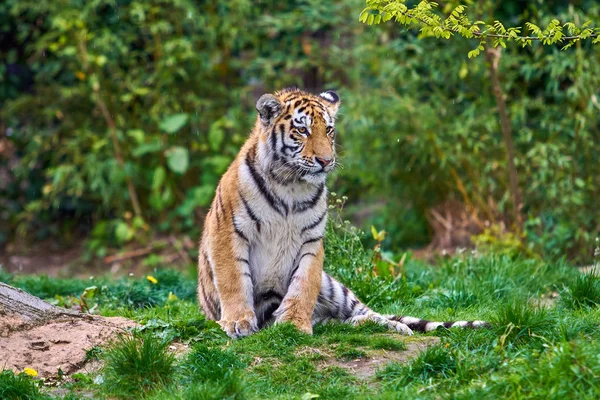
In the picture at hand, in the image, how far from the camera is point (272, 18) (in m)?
11.8

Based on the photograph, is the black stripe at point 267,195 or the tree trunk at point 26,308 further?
the black stripe at point 267,195

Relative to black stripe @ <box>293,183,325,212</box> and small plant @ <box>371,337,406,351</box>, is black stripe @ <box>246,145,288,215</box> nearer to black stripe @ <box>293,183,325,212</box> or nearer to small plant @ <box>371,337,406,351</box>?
black stripe @ <box>293,183,325,212</box>

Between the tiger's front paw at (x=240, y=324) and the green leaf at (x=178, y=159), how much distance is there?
6039 mm

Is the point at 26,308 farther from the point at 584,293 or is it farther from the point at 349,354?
the point at 584,293

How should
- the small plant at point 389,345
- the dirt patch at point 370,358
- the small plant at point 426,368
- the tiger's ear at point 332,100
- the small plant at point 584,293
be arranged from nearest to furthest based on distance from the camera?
the small plant at point 426,368 < the dirt patch at point 370,358 < the small plant at point 389,345 < the small plant at point 584,293 < the tiger's ear at point 332,100

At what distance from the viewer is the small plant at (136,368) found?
15.5 ft

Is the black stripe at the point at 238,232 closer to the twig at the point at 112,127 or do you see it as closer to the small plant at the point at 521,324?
the small plant at the point at 521,324

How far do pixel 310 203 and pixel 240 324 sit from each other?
3.23 feet

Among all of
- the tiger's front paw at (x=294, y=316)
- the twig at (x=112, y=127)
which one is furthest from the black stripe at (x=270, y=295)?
the twig at (x=112, y=127)

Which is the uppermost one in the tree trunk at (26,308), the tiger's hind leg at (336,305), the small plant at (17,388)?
the tree trunk at (26,308)

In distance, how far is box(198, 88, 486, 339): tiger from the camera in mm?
5824

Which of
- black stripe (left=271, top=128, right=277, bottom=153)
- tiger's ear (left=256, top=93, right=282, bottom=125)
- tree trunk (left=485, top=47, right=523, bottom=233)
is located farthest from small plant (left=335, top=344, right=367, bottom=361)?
tree trunk (left=485, top=47, right=523, bottom=233)

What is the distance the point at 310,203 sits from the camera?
596cm

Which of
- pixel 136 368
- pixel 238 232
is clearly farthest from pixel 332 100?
pixel 136 368
